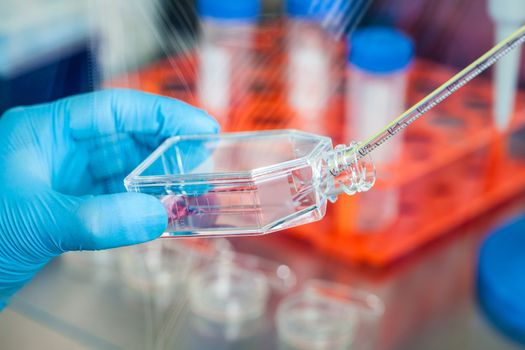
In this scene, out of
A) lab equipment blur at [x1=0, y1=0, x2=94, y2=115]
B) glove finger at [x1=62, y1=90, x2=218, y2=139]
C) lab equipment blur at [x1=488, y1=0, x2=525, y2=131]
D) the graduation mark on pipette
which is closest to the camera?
the graduation mark on pipette

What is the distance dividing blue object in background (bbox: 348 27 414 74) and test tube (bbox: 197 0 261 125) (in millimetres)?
172

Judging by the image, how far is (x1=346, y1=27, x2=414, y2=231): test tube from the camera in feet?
3.59

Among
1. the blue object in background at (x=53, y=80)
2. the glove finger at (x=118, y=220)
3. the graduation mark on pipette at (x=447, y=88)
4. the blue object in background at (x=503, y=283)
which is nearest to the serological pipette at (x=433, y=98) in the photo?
the graduation mark on pipette at (x=447, y=88)

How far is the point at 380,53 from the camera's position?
1.08m

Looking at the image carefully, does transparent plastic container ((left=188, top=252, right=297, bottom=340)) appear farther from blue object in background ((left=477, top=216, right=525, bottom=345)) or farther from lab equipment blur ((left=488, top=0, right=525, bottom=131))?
lab equipment blur ((left=488, top=0, right=525, bottom=131))

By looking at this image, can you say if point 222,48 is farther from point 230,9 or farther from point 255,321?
point 255,321

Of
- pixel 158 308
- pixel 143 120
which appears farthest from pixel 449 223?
pixel 143 120

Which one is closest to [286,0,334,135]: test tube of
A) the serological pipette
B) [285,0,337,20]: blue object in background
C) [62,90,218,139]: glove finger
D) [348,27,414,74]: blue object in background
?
[285,0,337,20]: blue object in background

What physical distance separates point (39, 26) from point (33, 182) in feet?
2.52

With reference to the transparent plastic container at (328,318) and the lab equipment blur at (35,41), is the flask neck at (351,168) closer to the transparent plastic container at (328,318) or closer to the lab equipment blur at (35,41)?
the transparent plastic container at (328,318)

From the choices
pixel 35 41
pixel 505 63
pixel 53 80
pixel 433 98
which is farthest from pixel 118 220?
pixel 35 41

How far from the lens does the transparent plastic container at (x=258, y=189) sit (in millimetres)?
732

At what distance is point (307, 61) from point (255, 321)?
38 cm

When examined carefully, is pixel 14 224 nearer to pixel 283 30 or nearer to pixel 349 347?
pixel 349 347
